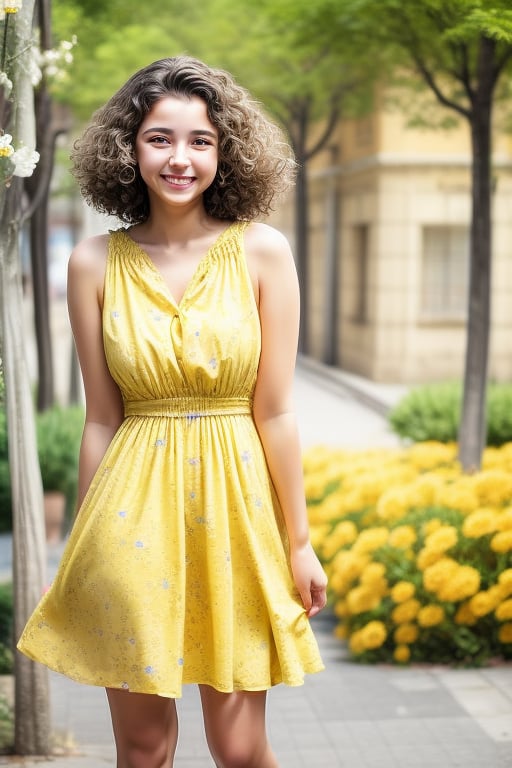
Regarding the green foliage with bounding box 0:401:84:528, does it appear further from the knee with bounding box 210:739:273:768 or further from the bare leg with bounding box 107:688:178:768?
the knee with bounding box 210:739:273:768

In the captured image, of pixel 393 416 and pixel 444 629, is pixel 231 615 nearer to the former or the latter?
pixel 444 629

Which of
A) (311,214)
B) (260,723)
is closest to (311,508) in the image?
(260,723)

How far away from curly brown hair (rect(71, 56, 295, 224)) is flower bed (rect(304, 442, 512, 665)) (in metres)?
2.79

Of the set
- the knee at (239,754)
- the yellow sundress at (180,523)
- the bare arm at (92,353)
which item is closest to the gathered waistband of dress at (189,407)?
the yellow sundress at (180,523)

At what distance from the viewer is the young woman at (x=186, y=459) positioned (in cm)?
270

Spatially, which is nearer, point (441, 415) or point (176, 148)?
point (176, 148)

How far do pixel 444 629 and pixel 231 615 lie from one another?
2960mm

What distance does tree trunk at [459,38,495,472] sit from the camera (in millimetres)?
7266

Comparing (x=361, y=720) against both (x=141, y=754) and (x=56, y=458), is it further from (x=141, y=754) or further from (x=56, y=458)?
(x=56, y=458)

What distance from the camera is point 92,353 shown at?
2.79 metres

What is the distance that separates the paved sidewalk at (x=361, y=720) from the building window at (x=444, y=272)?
1426 centimetres

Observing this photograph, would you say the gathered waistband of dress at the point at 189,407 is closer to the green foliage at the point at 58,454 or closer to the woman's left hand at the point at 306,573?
the woman's left hand at the point at 306,573

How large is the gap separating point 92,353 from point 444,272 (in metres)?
17.4

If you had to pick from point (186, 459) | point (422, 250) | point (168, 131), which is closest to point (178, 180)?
point (168, 131)
